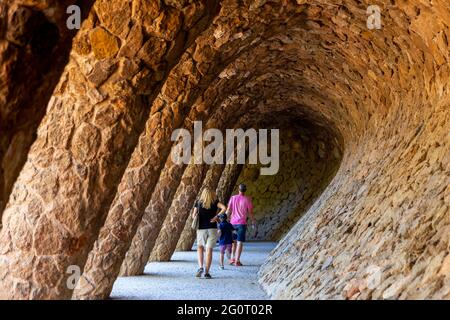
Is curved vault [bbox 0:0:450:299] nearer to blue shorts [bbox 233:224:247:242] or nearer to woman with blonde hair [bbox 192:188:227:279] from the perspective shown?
woman with blonde hair [bbox 192:188:227:279]

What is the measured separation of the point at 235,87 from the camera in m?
9.74

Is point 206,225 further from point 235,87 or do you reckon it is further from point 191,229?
point 191,229

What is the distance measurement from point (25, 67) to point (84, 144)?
2.07 m

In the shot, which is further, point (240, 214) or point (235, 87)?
point (240, 214)

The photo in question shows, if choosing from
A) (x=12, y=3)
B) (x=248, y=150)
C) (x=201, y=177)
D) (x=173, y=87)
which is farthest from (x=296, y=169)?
(x=12, y=3)

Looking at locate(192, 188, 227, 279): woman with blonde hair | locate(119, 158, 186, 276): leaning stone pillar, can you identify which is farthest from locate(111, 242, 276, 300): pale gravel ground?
locate(192, 188, 227, 279): woman with blonde hair

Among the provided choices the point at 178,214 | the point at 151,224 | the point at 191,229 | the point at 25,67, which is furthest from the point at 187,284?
the point at 191,229

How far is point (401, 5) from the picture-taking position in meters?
5.91

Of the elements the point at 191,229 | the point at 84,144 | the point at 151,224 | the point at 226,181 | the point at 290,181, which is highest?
the point at 290,181

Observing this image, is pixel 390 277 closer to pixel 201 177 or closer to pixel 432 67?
pixel 432 67

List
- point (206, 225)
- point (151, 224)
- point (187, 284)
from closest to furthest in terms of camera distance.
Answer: point (187, 284) < point (206, 225) < point (151, 224)

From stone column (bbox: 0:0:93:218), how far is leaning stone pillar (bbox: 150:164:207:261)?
8.34 m

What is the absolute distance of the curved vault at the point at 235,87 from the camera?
4547 mm
